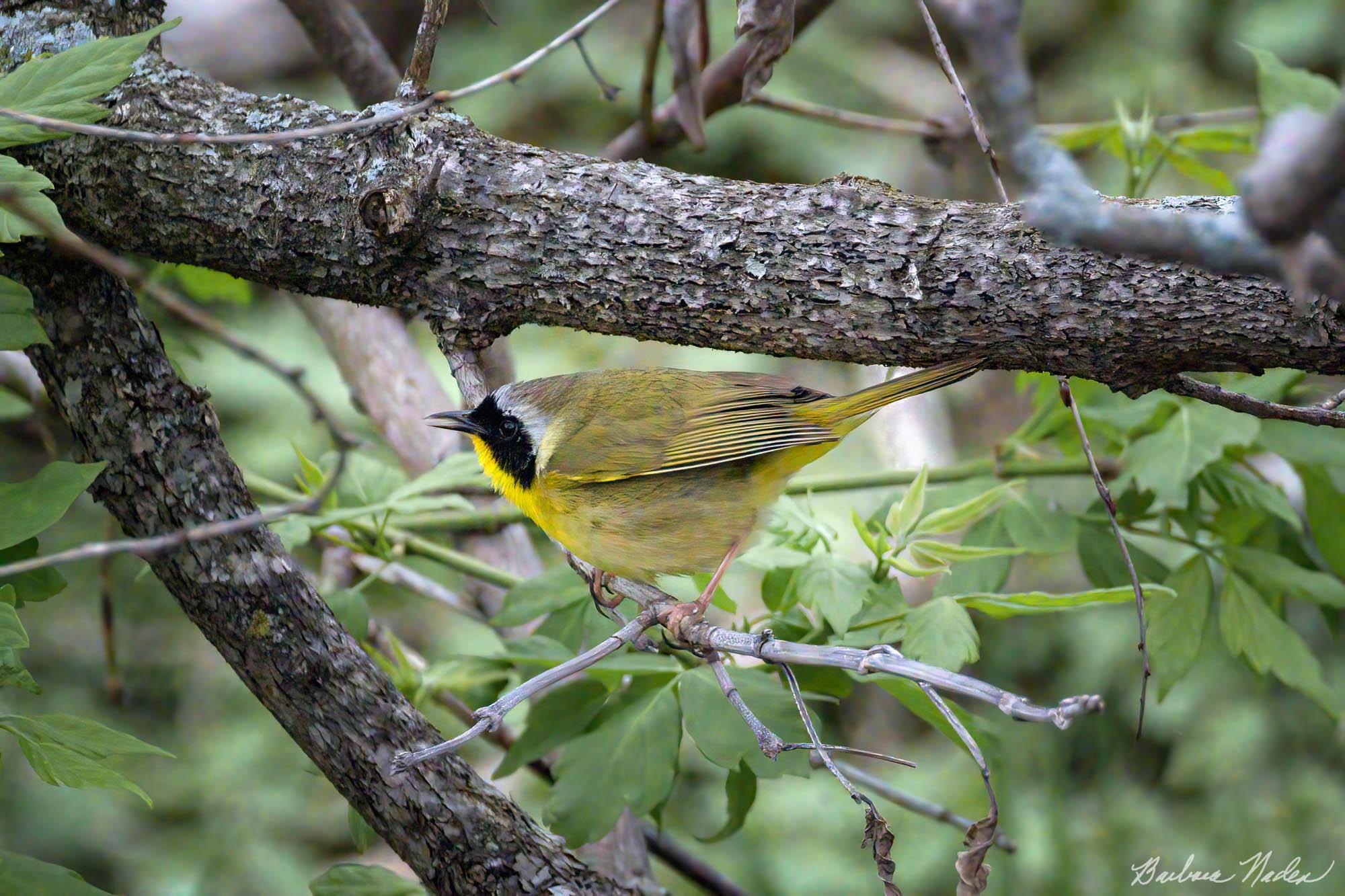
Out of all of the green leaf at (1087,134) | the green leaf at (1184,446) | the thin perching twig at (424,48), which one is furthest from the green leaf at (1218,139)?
the thin perching twig at (424,48)

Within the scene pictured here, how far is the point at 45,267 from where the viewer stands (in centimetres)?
179

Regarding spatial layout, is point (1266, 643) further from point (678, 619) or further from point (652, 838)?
point (652, 838)

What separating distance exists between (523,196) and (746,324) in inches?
17.4

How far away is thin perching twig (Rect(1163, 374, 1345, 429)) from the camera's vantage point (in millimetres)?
1545

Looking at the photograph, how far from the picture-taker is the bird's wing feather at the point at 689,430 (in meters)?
2.27

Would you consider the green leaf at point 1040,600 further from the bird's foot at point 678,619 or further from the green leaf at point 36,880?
the green leaf at point 36,880

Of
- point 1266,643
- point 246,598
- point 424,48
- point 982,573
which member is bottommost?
point 1266,643

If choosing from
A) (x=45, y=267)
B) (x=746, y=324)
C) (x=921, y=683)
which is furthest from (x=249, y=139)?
(x=921, y=683)

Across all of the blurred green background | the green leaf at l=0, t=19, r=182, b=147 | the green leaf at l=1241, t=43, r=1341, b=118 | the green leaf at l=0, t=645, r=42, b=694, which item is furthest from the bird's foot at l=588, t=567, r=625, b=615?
the green leaf at l=1241, t=43, r=1341, b=118

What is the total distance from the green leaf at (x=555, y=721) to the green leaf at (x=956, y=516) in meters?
0.76

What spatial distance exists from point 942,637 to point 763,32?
1.23 meters

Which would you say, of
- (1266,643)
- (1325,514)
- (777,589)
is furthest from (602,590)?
(1325,514)
